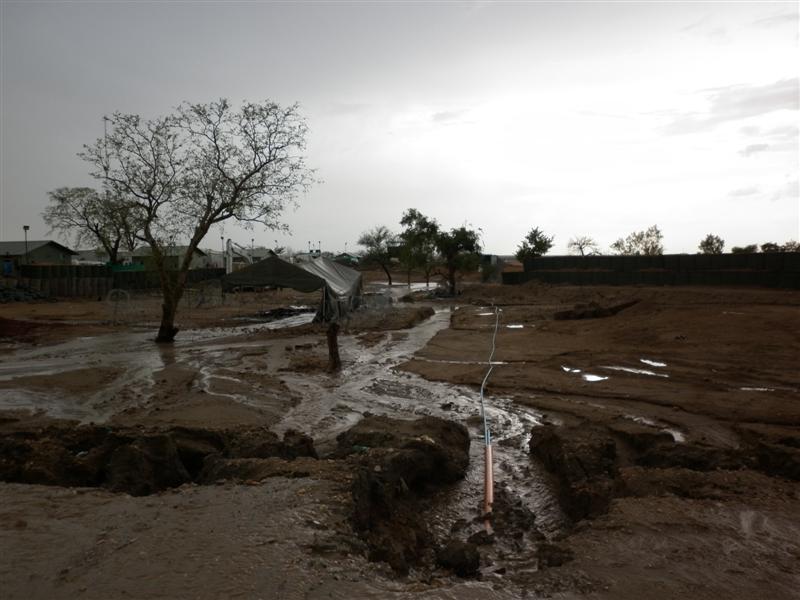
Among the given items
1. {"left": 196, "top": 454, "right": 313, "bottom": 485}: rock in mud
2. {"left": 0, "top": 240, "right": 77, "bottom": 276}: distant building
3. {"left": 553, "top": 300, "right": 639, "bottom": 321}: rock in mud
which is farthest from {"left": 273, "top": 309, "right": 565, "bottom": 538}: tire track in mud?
{"left": 0, "top": 240, "right": 77, "bottom": 276}: distant building

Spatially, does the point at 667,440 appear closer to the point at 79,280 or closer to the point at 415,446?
the point at 415,446

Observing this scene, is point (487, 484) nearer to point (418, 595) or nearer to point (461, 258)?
point (418, 595)

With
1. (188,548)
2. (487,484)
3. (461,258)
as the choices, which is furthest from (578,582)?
(461,258)

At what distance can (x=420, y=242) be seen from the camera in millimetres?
39938

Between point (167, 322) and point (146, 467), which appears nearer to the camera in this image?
point (146, 467)

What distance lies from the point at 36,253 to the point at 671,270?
54251 millimetres

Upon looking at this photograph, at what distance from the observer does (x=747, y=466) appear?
18.1ft

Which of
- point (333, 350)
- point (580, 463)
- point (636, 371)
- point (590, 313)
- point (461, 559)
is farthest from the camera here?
point (590, 313)

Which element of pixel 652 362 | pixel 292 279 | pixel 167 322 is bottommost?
pixel 652 362

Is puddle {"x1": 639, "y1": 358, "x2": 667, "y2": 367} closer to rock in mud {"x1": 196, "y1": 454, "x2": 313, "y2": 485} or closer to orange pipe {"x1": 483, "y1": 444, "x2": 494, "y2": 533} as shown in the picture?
orange pipe {"x1": 483, "y1": 444, "x2": 494, "y2": 533}

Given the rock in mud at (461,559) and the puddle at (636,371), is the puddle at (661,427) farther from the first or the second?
the rock in mud at (461,559)

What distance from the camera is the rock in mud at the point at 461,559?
3.76m

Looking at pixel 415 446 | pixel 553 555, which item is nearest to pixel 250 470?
pixel 415 446

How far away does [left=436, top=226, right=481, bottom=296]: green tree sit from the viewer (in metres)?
37.0
